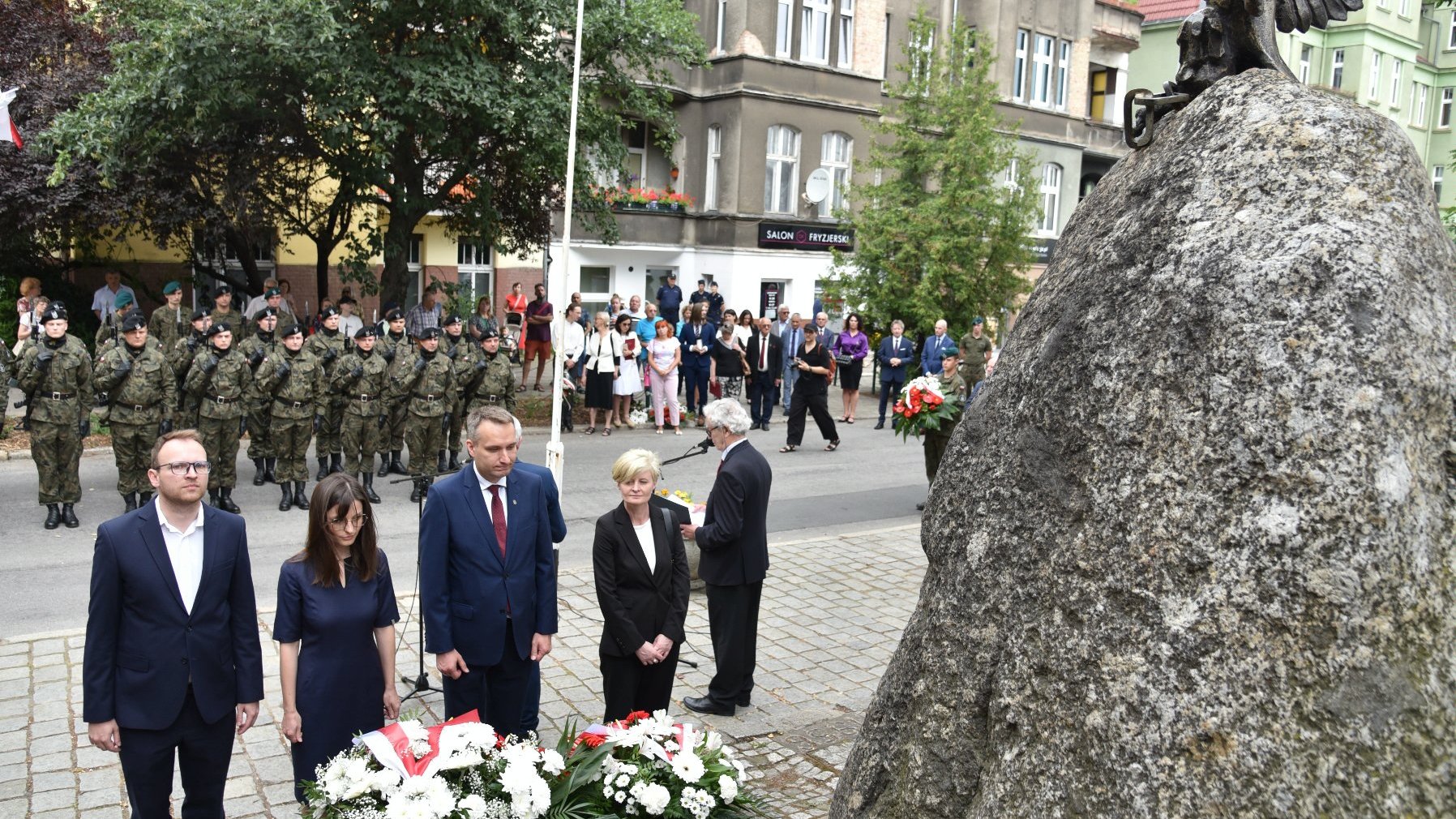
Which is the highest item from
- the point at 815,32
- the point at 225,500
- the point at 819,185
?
the point at 815,32

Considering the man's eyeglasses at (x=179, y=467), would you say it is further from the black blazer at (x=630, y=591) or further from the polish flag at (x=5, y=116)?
the polish flag at (x=5, y=116)

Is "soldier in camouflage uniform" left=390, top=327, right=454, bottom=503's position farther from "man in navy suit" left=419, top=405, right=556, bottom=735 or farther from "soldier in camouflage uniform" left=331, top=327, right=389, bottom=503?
"man in navy suit" left=419, top=405, right=556, bottom=735

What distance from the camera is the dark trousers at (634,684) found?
6.23 metres

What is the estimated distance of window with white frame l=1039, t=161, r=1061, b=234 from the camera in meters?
37.5

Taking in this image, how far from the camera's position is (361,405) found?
13.6 m

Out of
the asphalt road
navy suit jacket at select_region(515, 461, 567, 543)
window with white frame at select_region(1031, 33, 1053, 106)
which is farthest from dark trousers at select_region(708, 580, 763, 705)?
window with white frame at select_region(1031, 33, 1053, 106)

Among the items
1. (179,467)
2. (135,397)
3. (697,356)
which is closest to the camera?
(179,467)

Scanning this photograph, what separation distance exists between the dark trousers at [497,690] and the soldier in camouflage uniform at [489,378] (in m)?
8.99

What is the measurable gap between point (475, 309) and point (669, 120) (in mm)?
5029

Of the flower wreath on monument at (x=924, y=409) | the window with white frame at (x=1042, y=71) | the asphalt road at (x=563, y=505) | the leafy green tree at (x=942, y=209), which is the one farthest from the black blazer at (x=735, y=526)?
the window with white frame at (x=1042, y=71)

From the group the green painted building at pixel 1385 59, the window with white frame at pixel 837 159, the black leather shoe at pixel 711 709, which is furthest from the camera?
the green painted building at pixel 1385 59

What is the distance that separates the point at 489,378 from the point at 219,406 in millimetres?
3399

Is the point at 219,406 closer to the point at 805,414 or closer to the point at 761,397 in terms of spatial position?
the point at 805,414

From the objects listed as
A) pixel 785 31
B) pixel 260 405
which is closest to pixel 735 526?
pixel 260 405
